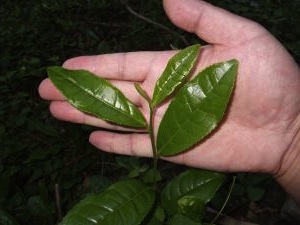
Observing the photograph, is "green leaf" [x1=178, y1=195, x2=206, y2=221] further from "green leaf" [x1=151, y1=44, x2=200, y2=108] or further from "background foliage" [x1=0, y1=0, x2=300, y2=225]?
"background foliage" [x1=0, y1=0, x2=300, y2=225]

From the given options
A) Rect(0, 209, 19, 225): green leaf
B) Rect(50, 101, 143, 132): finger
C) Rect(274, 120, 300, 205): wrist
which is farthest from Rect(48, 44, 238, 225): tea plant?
Rect(0, 209, 19, 225): green leaf

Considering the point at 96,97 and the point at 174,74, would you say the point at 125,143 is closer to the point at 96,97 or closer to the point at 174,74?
the point at 96,97

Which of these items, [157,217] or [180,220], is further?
[157,217]

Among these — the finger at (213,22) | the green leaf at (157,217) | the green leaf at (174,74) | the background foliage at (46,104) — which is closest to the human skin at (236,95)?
the finger at (213,22)

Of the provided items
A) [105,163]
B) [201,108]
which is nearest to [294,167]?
[201,108]

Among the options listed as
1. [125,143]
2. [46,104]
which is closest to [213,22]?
[125,143]

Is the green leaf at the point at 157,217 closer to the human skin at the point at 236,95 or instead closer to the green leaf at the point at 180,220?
the green leaf at the point at 180,220

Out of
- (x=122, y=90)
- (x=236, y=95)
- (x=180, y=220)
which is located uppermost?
(x=236, y=95)

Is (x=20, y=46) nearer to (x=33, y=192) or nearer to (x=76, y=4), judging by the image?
(x=76, y=4)
